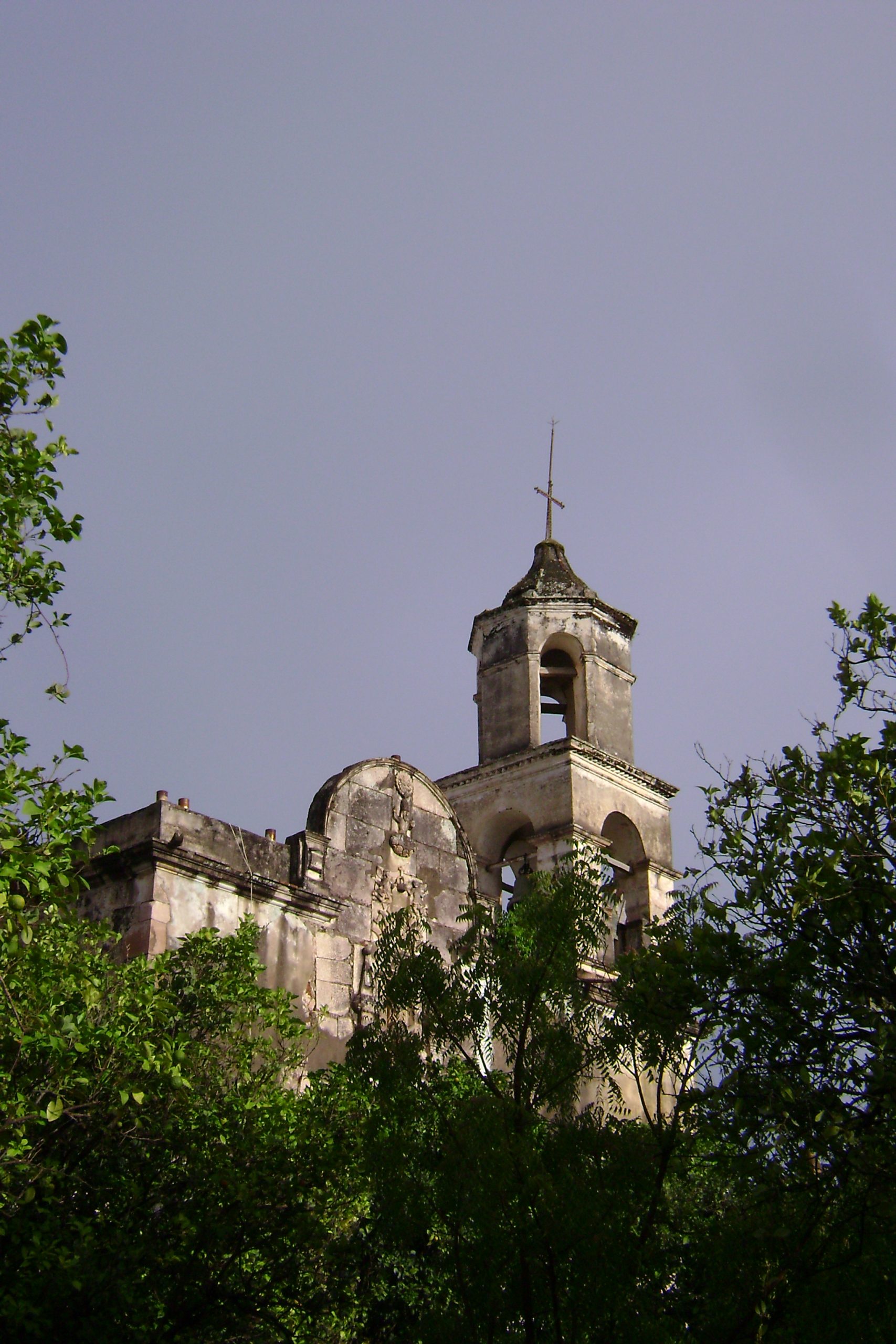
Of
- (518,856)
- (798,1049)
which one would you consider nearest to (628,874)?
(518,856)

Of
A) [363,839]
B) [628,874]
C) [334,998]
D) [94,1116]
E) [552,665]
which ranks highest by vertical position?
[552,665]

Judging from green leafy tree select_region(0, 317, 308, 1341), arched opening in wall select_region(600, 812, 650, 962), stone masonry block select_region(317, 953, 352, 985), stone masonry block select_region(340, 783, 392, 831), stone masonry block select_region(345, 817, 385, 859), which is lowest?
green leafy tree select_region(0, 317, 308, 1341)

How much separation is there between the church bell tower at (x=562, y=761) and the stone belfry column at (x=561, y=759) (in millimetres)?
18

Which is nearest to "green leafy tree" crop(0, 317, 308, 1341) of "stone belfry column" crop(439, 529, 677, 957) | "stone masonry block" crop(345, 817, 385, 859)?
"stone masonry block" crop(345, 817, 385, 859)

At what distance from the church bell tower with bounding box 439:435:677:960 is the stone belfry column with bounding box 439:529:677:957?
0.06 feet

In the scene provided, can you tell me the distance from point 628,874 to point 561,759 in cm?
221

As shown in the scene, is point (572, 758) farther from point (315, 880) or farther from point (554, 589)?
point (315, 880)

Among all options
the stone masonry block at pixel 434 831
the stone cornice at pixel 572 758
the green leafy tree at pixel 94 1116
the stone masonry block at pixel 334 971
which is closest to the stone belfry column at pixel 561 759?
the stone cornice at pixel 572 758

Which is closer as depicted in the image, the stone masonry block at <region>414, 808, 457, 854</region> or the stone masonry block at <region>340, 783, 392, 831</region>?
the stone masonry block at <region>340, 783, 392, 831</region>

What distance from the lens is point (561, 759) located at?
23.7m

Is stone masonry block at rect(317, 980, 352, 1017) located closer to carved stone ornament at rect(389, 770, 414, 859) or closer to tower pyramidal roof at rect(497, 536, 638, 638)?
carved stone ornament at rect(389, 770, 414, 859)

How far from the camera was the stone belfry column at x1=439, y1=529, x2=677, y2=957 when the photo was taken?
23.7 meters

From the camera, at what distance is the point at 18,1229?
1058 centimetres

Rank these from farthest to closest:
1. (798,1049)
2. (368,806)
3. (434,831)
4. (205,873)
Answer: (434,831) < (368,806) < (205,873) < (798,1049)
